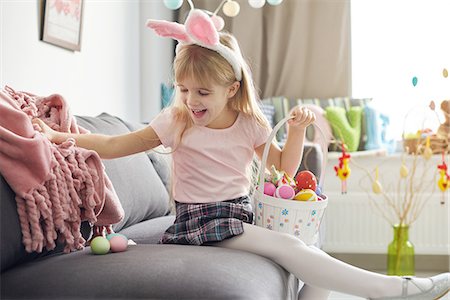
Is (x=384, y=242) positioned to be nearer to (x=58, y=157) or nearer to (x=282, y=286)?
(x=282, y=286)

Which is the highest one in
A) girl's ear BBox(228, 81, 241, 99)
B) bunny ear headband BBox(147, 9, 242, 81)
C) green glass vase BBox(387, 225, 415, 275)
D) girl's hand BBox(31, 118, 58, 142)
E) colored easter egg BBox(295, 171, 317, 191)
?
bunny ear headband BBox(147, 9, 242, 81)

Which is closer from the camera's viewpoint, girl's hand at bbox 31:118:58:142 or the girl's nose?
girl's hand at bbox 31:118:58:142

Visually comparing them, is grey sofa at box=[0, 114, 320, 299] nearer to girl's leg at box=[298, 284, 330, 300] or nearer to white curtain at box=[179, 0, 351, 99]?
girl's leg at box=[298, 284, 330, 300]

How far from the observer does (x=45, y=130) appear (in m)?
1.86

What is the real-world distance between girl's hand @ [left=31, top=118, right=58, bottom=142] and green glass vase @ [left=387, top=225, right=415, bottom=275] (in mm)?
2413

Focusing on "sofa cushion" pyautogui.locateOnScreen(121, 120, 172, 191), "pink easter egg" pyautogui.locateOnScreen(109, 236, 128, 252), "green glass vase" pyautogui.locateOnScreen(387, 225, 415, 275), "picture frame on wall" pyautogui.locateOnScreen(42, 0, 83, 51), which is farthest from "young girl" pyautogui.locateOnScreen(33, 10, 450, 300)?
"green glass vase" pyautogui.locateOnScreen(387, 225, 415, 275)

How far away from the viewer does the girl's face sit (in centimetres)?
208

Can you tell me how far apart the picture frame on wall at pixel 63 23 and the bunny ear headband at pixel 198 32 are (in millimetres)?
1046

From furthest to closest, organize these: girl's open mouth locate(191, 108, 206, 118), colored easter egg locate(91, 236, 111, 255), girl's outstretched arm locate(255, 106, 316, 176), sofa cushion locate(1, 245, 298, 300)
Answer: girl's outstretched arm locate(255, 106, 316, 176), girl's open mouth locate(191, 108, 206, 118), colored easter egg locate(91, 236, 111, 255), sofa cushion locate(1, 245, 298, 300)

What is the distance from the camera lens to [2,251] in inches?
61.0

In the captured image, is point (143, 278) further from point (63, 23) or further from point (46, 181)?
point (63, 23)

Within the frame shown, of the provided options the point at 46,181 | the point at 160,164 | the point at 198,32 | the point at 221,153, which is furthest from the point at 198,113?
the point at 160,164

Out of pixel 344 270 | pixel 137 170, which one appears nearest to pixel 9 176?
pixel 344 270

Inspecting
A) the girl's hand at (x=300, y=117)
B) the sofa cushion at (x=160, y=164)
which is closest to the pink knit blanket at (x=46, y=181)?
the girl's hand at (x=300, y=117)
